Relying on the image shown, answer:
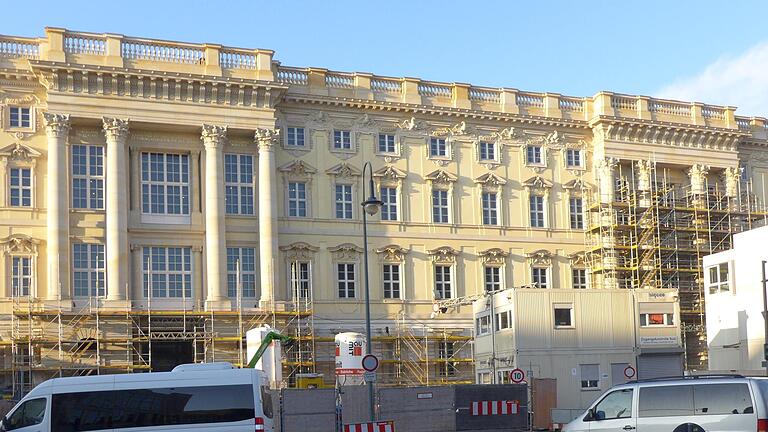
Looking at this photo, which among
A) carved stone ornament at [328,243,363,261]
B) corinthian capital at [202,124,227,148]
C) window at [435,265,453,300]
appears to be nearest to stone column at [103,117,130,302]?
corinthian capital at [202,124,227,148]

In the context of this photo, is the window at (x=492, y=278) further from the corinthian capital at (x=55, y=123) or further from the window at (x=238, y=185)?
the corinthian capital at (x=55, y=123)

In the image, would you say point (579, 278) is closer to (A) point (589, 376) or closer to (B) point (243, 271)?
(A) point (589, 376)

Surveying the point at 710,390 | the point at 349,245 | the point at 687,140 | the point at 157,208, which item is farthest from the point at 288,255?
the point at 710,390

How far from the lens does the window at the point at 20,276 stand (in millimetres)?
52469

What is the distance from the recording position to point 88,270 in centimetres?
5350

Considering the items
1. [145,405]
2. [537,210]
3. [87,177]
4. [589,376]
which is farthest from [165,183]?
[145,405]

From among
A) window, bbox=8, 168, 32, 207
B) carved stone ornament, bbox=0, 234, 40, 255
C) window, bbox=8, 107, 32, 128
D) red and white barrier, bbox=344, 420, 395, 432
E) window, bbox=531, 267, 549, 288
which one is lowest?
red and white barrier, bbox=344, 420, 395, 432

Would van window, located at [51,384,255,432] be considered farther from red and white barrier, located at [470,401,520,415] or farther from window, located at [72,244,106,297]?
window, located at [72,244,106,297]

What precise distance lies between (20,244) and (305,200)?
47.5 feet

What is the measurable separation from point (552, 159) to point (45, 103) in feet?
92.3

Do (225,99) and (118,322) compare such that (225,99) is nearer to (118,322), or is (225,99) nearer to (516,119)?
(118,322)

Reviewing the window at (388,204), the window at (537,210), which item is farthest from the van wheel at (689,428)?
the window at (537,210)

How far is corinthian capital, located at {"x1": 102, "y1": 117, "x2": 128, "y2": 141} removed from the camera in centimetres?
5338

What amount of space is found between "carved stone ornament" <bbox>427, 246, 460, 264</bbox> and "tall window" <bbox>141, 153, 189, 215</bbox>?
13637 millimetres
